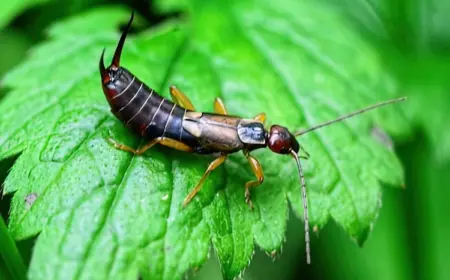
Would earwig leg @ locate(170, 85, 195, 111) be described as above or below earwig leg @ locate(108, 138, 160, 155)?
below

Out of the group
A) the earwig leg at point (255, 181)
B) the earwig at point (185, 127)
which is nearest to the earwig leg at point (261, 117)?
the earwig at point (185, 127)

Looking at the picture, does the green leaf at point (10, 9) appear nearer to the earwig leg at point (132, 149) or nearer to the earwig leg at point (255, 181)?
the earwig leg at point (132, 149)

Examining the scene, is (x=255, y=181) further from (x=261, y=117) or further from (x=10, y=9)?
(x=10, y=9)

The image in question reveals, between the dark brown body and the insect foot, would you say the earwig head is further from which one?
the insect foot

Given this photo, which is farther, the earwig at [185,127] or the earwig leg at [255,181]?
the earwig leg at [255,181]

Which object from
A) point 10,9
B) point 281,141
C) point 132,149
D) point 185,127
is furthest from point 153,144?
point 10,9

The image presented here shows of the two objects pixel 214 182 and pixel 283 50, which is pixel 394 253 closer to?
pixel 283 50

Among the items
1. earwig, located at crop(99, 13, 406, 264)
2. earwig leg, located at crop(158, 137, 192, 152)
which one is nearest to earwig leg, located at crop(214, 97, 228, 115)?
earwig, located at crop(99, 13, 406, 264)
